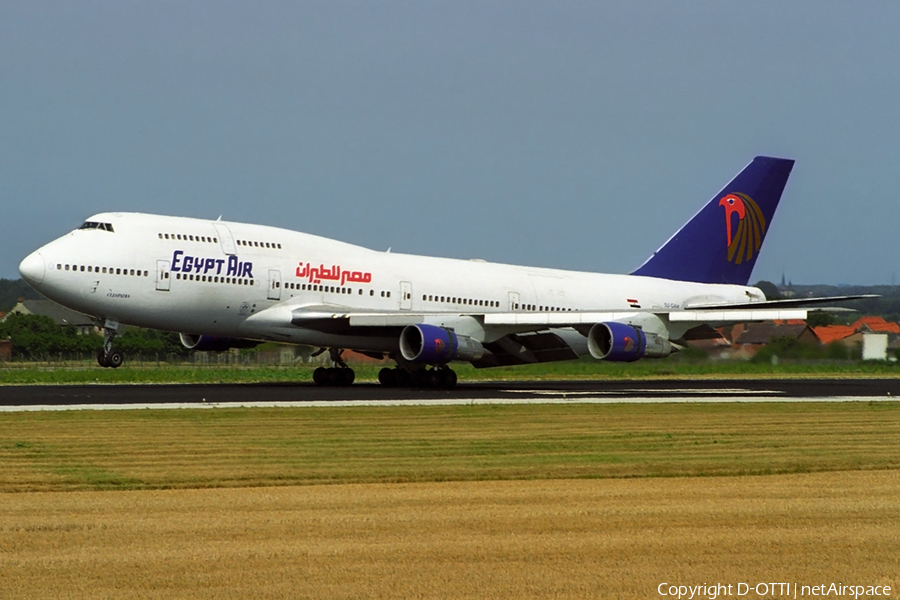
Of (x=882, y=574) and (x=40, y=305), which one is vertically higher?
(x=40, y=305)

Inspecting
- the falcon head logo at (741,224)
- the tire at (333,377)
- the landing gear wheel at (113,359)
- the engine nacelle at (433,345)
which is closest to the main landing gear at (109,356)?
the landing gear wheel at (113,359)

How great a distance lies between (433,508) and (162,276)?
21450 millimetres

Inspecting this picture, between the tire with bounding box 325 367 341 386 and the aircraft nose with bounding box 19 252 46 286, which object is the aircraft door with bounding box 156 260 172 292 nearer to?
the aircraft nose with bounding box 19 252 46 286

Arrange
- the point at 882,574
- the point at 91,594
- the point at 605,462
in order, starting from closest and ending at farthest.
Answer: the point at 91,594 → the point at 882,574 → the point at 605,462

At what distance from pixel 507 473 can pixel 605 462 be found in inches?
73.1

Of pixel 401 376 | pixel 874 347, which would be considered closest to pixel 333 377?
pixel 401 376

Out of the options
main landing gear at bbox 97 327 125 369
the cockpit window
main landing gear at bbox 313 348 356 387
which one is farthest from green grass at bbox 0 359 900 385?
the cockpit window

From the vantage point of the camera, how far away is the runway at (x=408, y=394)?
28.2 metres

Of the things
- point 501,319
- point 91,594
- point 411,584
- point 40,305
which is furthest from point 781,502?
point 40,305

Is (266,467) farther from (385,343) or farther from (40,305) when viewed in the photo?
(40,305)

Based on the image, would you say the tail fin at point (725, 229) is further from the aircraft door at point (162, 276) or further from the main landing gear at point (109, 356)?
the main landing gear at point (109, 356)

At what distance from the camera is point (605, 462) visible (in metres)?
17.3

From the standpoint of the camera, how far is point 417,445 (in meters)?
19.3

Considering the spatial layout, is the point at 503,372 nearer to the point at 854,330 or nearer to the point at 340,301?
the point at 340,301
